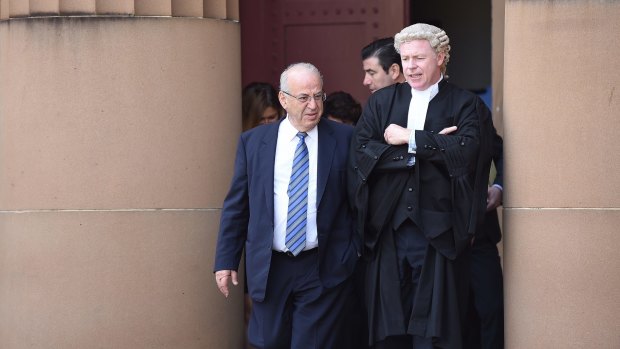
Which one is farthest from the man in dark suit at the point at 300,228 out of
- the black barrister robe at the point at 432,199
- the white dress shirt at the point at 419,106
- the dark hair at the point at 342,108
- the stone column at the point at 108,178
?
the dark hair at the point at 342,108

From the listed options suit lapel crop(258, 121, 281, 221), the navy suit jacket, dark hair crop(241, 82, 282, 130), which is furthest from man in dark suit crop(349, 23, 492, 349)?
dark hair crop(241, 82, 282, 130)

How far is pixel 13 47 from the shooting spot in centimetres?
751

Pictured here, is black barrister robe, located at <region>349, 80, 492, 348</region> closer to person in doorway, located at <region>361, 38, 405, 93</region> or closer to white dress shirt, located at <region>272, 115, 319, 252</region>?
white dress shirt, located at <region>272, 115, 319, 252</region>

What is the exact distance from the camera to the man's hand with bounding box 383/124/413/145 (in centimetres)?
617

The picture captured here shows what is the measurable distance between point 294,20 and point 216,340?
2.58 m

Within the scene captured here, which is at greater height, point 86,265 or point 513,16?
point 513,16

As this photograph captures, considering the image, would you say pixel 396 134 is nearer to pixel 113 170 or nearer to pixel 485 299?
pixel 485 299

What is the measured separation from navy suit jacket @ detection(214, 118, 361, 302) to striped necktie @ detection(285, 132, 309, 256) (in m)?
0.07

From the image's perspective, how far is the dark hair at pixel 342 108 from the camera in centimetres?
778

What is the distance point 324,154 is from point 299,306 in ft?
2.49

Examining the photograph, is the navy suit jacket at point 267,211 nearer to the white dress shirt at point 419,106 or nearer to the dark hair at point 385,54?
the white dress shirt at point 419,106

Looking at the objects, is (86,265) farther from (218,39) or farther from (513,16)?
(513,16)

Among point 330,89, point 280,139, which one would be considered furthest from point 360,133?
point 330,89

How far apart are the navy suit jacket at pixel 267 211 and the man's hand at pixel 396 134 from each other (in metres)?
0.44
